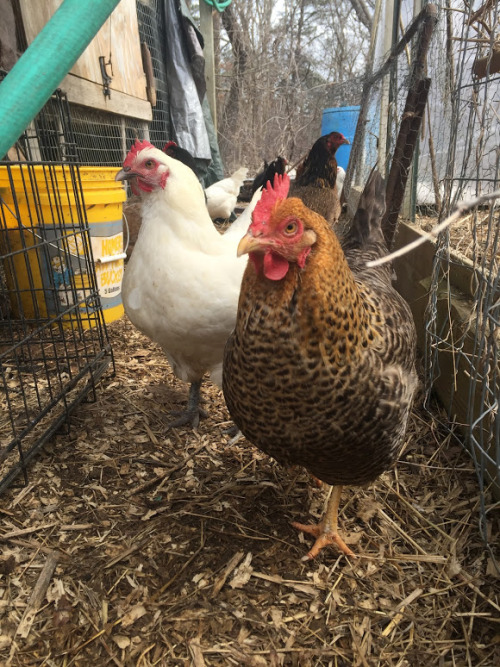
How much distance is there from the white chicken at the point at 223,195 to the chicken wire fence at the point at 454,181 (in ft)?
6.70

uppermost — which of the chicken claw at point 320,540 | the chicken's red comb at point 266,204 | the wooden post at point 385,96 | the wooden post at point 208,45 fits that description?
the wooden post at point 208,45

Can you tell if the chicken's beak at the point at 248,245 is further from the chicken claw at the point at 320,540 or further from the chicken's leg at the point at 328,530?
the chicken claw at the point at 320,540

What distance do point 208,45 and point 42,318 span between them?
6.24m

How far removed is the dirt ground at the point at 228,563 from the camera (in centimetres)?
135

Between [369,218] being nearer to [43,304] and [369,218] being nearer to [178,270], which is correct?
[178,270]

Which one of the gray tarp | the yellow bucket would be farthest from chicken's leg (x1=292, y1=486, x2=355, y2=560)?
the gray tarp

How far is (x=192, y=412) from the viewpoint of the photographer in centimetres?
248

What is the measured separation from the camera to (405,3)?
4137 millimetres

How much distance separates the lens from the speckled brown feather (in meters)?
1.28

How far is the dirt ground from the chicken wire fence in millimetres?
256

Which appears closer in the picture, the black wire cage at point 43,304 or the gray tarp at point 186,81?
the black wire cage at point 43,304

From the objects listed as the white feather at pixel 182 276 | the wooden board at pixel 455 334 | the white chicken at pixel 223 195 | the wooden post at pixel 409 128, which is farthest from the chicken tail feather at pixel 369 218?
the white chicken at pixel 223 195

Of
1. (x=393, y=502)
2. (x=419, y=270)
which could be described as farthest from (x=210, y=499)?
(x=419, y=270)

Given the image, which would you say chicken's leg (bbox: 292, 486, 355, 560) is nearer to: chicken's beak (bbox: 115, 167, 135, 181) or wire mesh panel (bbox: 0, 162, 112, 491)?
wire mesh panel (bbox: 0, 162, 112, 491)
